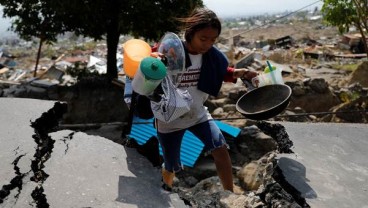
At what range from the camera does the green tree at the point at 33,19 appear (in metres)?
9.05

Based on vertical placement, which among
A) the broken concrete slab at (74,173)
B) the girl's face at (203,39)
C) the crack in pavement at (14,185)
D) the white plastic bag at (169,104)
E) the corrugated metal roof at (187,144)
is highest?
the girl's face at (203,39)

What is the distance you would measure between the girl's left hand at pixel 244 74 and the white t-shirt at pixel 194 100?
0.30m

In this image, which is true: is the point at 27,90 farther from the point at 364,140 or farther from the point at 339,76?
the point at 339,76

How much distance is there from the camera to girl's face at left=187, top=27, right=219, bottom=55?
2.46 metres

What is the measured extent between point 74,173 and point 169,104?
778 millimetres

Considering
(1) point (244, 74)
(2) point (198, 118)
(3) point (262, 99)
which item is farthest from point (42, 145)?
(3) point (262, 99)

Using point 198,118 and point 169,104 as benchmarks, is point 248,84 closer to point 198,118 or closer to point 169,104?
point 198,118

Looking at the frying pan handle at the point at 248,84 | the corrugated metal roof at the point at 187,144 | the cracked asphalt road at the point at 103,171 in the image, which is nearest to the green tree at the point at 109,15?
the corrugated metal roof at the point at 187,144

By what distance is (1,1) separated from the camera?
29.3ft

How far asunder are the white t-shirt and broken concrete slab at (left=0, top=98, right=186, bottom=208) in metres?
0.35

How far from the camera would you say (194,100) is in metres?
2.69

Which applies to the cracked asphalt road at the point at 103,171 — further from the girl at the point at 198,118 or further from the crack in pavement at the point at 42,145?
the girl at the point at 198,118

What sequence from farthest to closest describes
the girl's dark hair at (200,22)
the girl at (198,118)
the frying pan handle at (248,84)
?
the frying pan handle at (248,84) < the girl at (198,118) < the girl's dark hair at (200,22)

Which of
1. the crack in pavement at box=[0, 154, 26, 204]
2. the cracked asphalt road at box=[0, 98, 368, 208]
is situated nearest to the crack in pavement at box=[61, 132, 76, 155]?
the cracked asphalt road at box=[0, 98, 368, 208]
